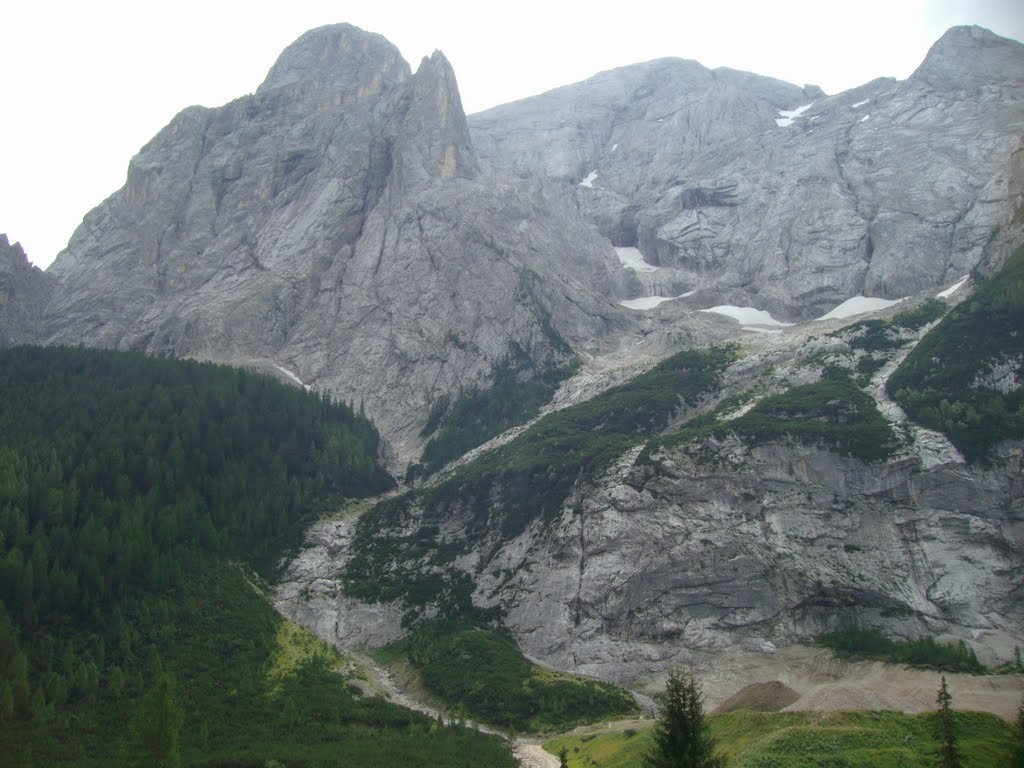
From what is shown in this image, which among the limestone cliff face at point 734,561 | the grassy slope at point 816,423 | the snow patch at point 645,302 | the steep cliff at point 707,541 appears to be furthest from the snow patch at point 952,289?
the snow patch at point 645,302

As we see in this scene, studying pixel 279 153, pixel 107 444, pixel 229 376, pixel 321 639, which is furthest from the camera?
pixel 279 153

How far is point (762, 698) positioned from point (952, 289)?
99604 millimetres

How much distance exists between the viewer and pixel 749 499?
96.1 m

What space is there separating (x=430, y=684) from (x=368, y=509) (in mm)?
38004

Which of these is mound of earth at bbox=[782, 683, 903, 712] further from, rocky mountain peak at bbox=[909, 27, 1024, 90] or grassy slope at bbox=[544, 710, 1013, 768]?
rocky mountain peak at bbox=[909, 27, 1024, 90]

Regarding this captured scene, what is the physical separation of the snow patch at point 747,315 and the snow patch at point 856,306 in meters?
7.95

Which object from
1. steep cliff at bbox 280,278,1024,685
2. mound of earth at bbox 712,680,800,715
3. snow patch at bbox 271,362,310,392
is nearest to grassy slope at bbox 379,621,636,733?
steep cliff at bbox 280,278,1024,685

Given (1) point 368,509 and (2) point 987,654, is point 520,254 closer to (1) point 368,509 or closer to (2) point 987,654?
(1) point 368,509

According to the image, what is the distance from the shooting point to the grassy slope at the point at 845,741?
48.8 m

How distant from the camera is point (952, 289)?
144000 millimetres

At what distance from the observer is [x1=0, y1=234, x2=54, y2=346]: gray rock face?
552 ft

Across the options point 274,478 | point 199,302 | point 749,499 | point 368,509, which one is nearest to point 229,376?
point 274,478

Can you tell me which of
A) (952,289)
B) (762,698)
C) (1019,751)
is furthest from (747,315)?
(1019,751)

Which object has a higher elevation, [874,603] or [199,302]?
[199,302]
